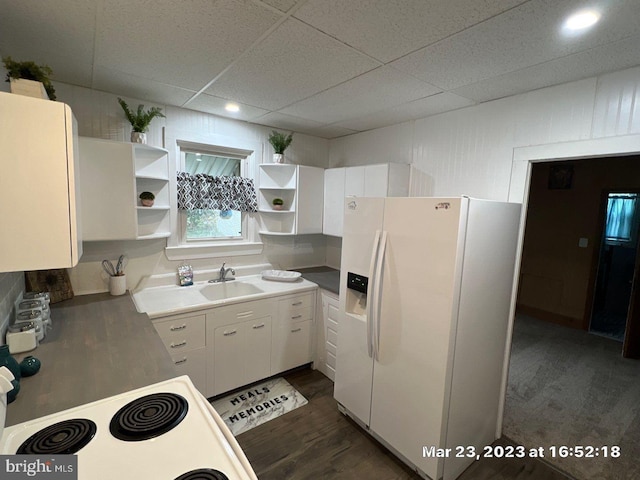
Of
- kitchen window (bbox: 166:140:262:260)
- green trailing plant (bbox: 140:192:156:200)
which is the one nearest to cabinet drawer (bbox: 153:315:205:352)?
kitchen window (bbox: 166:140:262:260)

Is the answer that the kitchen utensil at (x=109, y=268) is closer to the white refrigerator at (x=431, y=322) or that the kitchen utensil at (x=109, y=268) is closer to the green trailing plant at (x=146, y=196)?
the green trailing plant at (x=146, y=196)

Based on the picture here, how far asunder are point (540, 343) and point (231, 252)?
388 cm

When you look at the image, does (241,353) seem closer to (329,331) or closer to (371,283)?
(329,331)

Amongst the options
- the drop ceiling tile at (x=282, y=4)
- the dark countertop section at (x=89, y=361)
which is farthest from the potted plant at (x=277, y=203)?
the drop ceiling tile at (x=282, y=4)

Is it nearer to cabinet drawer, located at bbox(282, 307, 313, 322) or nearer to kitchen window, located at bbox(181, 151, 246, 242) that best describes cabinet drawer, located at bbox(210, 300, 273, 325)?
cabinet drawer, located at bbox(282, 307, 313, 322)

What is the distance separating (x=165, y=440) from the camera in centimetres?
93

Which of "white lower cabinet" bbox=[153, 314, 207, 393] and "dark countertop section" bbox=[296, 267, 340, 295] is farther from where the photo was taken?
"dark countertop section" bbox=[296, 267, 340, 295]

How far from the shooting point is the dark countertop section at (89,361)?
1139mm

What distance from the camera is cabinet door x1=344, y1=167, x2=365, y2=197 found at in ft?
9.76

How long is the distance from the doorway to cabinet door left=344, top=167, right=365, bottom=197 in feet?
12.4

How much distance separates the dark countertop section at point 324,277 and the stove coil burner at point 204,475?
1.96 metres

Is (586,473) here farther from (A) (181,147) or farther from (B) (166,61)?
(A) (181,147)

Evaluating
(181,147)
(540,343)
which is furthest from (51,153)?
(540,343)

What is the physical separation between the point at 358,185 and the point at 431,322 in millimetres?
1645
